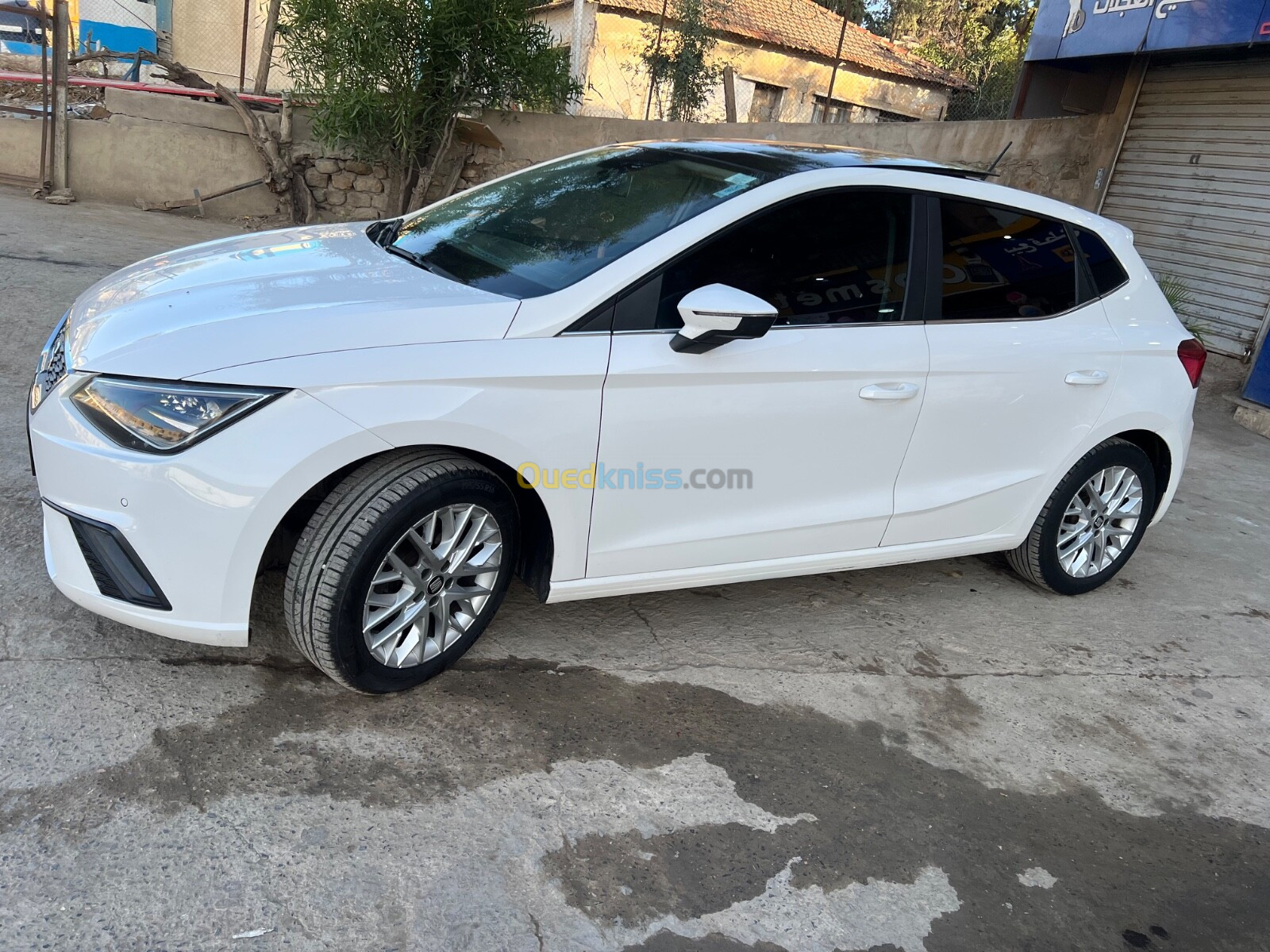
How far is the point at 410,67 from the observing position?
8.85 meters

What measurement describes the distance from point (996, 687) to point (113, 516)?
2963 mm

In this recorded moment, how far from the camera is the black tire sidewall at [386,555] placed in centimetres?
261

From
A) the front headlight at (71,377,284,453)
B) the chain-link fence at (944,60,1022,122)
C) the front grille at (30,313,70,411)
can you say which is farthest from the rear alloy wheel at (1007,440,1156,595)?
the chain-link fence at (944,60,1022,122)

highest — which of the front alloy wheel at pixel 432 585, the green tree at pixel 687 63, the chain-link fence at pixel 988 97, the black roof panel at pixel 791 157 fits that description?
the chain-link fence at pixel 988 97

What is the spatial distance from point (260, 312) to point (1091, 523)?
3506 millimetres

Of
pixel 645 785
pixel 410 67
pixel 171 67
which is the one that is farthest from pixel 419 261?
pixel 171 67

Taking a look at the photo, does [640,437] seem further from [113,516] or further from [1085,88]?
[1085,88]

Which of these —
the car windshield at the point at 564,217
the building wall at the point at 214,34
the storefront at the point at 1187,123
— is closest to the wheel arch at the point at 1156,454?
the car windshield at the point at 564,217

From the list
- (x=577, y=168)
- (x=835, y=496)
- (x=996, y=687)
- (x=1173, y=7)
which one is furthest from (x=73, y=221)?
(x=1173, y=7)

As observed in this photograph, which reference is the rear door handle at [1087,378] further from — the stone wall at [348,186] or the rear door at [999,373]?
the stone wall at [348,186]

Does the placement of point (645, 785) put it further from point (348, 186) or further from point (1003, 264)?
point (348, 186)

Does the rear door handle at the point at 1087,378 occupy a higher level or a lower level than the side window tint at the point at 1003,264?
lower

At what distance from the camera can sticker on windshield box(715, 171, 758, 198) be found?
3.15 metres

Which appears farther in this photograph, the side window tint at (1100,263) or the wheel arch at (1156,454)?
the wheel arch at (1156,454)
